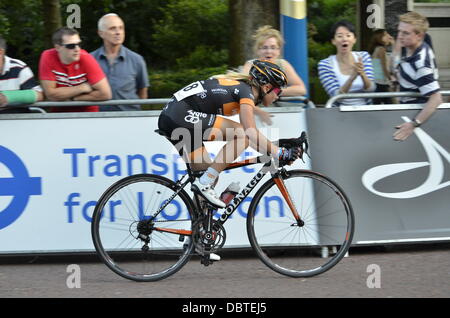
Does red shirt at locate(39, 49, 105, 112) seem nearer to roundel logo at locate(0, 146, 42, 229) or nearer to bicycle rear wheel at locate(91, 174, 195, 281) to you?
roundel logo at locate(0, 146, 42, 229)

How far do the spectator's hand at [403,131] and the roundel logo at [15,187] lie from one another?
10.2 feet

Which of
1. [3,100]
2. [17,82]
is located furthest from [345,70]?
[3,100]

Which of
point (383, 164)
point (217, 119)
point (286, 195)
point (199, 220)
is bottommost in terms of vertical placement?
point (199, 220)

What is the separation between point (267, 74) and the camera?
6371mm

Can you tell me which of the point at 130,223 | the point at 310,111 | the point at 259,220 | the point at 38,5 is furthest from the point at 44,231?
the point at 38,5

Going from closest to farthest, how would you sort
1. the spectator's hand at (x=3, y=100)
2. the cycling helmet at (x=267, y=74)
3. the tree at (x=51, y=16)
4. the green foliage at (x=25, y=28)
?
the cycling helmet at (x=267, y=74) < the spectator's hand at (x=3, y=100) < the tree at (x=51, y=16) < the green foliage at (x=25, y=28)

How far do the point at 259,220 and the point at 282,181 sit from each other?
57 cm

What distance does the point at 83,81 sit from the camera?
7.57m

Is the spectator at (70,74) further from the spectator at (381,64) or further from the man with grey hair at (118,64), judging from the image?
the spectator at (381,64)

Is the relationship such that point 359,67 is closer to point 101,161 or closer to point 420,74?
point 420,74

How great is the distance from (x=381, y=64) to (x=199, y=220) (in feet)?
9.96

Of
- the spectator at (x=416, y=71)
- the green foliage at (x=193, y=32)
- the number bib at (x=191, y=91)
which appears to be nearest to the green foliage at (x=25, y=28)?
the green foliage at (x=193, y=32)

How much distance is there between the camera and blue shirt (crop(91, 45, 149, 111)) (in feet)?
26.2

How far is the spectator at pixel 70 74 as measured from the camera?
7500mm
